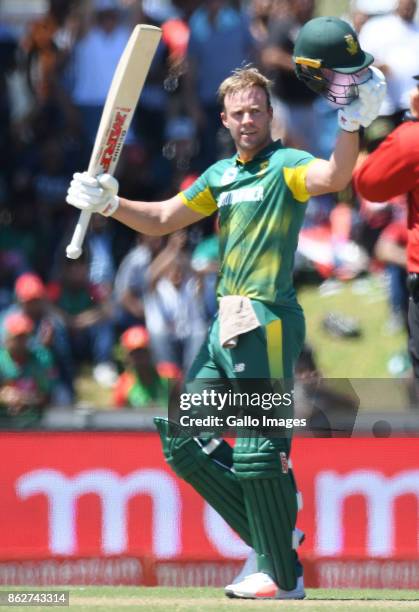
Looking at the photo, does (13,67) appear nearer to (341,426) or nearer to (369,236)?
(369,236)

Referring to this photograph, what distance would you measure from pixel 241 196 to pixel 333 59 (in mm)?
706

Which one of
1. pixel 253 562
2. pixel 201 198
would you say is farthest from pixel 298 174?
pixel 253 562

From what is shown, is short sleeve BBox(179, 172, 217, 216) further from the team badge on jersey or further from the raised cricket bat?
the raised cricket bat

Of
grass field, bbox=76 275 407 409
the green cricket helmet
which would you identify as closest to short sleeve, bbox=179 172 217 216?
the green cricket helmet

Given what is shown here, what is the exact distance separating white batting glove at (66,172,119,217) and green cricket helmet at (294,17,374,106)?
0.94 m

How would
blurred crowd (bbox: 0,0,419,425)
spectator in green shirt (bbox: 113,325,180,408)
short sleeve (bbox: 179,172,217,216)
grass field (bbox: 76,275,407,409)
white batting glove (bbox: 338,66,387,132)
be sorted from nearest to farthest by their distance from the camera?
white batting glove (bbox: 338,66,387,132) < short sleeve (bbox: 179,172,217,216) < spectator in green shirt (bbox: 113,325,180,408) < blurred crowd (bbox: 0,0,419,425) < grass field (bbox: 76,275,407,409)

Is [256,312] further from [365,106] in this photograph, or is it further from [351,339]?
[351,339]

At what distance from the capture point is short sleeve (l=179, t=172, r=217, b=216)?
5.61 metres

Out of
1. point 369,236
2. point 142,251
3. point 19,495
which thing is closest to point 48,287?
point 142,251

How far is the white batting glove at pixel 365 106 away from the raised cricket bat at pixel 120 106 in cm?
96

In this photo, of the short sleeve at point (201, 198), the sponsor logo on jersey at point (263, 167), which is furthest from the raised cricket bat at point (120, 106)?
the sponsor logo on jersey at point (263, 167)

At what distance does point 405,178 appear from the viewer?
18.3 feet

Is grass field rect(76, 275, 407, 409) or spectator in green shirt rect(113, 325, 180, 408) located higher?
grass field rect(76, 275, 407, 409)

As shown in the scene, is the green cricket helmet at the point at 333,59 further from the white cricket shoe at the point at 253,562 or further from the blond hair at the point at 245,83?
the white cricket shoe at the point at 253,562
